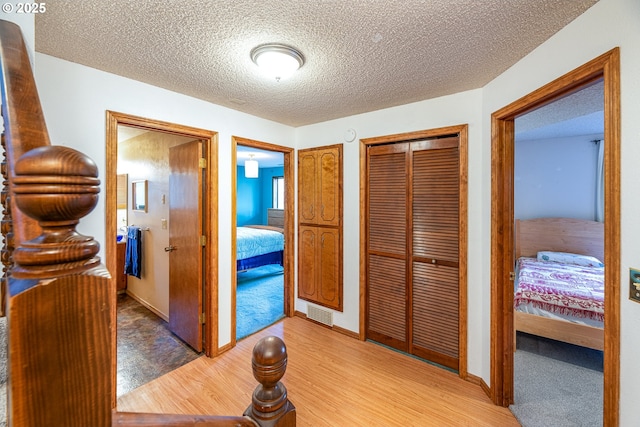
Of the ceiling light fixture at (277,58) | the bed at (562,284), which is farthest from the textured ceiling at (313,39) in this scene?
the bed at (562,284)

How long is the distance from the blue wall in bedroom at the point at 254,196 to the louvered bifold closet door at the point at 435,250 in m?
5.95

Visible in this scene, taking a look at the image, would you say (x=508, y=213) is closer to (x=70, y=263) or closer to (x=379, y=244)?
(x=379, y=244)

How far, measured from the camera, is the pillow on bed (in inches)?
140

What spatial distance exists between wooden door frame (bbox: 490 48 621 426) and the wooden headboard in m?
2.79

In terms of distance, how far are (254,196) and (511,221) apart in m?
7.24

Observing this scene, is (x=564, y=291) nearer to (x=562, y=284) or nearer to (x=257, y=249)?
(x=562, y=284)

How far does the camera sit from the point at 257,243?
5211mm

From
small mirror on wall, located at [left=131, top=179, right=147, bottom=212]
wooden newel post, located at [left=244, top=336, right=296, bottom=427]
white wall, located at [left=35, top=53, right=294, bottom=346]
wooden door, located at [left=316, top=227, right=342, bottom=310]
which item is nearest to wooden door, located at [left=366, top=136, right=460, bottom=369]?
wooden door, located at [left=316, top=227, right=342, bottom=310]

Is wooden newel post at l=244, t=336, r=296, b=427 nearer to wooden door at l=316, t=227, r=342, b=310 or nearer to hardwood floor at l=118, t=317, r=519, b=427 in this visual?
hardwood floor at l=118, t=317, r=519, b=427

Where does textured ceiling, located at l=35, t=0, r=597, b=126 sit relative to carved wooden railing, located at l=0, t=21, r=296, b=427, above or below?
above

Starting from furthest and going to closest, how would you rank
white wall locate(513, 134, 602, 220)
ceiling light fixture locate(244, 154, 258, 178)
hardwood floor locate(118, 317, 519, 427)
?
ceiling light fixture locate(244, 154, 258, 178), white wall locate(513, 134, 602, 220), hardwood floor locate(118, 317, 519, 427)

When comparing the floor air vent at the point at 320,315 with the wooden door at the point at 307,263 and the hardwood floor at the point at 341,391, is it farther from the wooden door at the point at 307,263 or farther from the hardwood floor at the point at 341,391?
the hardwood floor at the point at 341,391

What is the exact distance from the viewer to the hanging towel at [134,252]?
12.4ft

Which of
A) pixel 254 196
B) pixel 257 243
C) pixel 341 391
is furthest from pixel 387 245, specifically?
pixel 254 196
